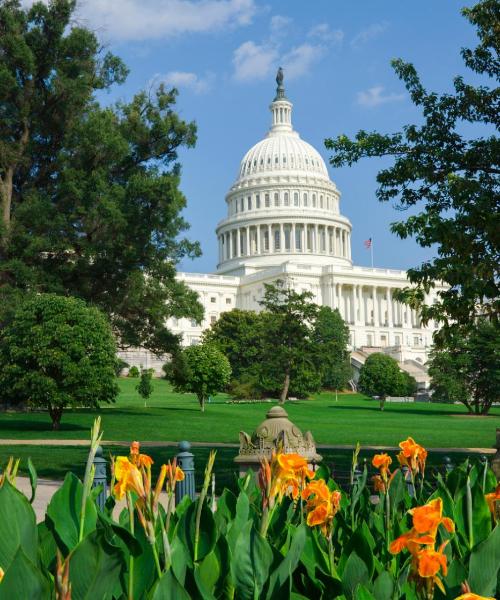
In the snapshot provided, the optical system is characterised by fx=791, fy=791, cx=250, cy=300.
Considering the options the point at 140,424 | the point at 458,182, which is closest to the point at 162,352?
the point at 140,424

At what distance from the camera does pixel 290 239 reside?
115438 millimetres

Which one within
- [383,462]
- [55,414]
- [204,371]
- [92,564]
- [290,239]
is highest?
[290,239]

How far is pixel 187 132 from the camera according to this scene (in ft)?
108

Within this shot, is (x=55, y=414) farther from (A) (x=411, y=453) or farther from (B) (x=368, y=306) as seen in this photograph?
(B) (x=368, y=306)

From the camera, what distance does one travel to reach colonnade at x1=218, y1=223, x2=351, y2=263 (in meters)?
115

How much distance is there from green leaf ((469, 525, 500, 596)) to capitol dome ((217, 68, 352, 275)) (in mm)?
109695

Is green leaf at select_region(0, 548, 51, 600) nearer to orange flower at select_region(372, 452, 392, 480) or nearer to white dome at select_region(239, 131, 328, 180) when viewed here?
orange flower at select_region(372, 452, 392, 480)

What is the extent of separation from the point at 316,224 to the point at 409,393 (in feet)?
143

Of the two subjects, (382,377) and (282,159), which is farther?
(282,159)

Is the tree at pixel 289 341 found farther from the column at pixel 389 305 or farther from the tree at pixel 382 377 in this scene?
the column at pixel 389 305

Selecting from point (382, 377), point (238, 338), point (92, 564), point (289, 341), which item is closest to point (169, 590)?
point (92, 564)

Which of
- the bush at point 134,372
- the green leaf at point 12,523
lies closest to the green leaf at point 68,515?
the green leaf at point 12,523

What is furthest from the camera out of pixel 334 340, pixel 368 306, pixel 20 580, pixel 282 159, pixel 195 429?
pixel 282 159

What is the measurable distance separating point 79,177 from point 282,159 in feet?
296
